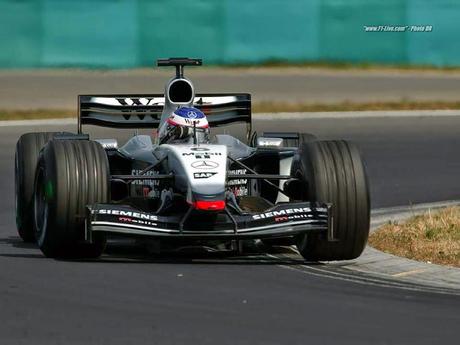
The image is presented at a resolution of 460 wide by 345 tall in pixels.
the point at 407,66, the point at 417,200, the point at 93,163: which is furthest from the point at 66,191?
the point at 407,66

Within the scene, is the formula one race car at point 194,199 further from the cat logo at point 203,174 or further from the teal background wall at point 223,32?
the teal background wall at point 223,32

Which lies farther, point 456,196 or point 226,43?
point 226,43

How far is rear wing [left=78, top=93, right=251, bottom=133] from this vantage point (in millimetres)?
15961

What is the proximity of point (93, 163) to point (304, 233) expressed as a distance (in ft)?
5.79

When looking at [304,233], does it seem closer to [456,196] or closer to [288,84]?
[456,196]

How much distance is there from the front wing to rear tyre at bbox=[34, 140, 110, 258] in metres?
0.19

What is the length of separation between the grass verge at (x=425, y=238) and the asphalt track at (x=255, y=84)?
49.4 ft

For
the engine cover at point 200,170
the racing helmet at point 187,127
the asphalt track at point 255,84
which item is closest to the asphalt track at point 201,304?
the engine cover at point 200,170

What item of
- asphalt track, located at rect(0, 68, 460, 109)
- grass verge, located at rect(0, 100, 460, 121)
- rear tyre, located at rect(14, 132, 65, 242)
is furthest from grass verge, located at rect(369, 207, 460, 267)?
asphalt track, located at rect(0, 68, 460, 109)

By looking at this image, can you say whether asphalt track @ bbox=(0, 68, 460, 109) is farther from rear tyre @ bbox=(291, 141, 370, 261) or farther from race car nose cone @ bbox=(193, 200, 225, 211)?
race car nose cone @ bbox=(193, 200, 225, 211)

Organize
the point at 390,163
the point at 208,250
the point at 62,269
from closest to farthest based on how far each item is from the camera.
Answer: the point at 62,269, the point at 208,250, the point at 390,163

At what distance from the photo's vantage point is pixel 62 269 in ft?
41.9

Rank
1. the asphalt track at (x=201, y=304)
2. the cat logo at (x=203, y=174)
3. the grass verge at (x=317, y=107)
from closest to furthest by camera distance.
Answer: the asphalt track at (x=201, y=304) < the cat logo at (x=203, y=174) < the grass verge at (x=317, y=107)

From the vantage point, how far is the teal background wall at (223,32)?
111 ft
